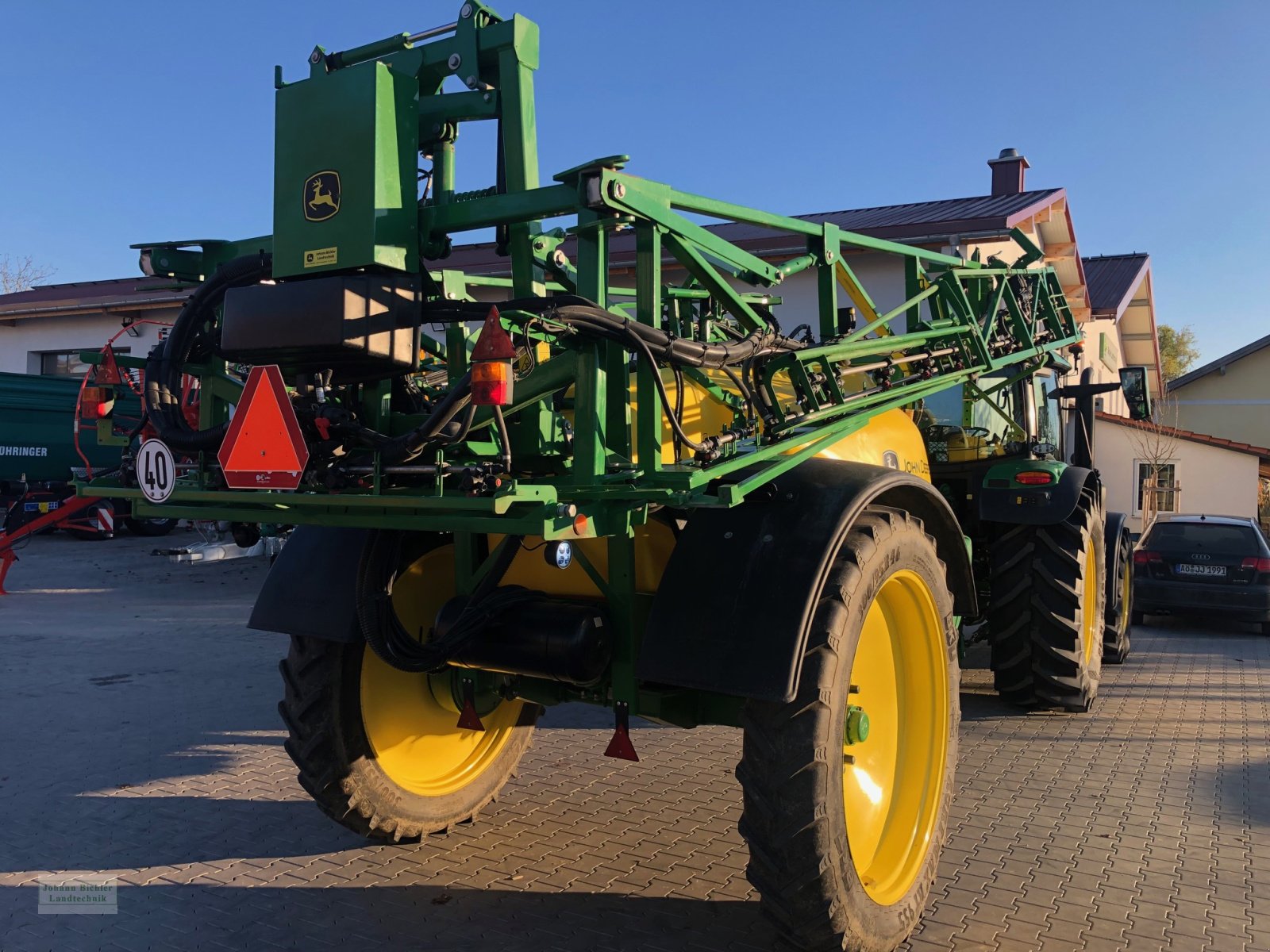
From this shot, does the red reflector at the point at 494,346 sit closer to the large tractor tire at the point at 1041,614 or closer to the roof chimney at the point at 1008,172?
the large tractor tire at the point at 1041,614

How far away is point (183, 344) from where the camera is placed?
343cm

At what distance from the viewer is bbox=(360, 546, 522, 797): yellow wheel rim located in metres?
4.20

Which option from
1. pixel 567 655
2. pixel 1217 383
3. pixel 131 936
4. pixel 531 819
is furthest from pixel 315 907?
pixel 1217 383

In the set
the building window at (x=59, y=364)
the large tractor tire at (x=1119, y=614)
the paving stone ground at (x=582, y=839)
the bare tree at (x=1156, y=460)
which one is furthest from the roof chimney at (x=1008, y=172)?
the building window at (x=59, y=364)

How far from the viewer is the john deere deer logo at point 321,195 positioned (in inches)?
122

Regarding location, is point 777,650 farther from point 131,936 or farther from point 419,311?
point 131,936

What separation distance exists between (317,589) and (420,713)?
0.85 metres

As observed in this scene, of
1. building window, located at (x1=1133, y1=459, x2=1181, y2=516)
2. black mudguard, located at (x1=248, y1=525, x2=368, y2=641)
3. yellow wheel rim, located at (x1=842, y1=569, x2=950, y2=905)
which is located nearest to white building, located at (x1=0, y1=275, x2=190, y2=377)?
black mudguard, located at (x1=248, y1=525, x2=368, y2=641)

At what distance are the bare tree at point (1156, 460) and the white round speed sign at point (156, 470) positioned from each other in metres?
19.1

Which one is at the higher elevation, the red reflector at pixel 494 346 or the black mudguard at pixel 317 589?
the red reflector at pixel 494 346

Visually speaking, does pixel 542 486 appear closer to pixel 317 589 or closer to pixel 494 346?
pixel 494 346

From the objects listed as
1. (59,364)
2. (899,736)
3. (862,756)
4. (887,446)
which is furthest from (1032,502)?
(59,364)

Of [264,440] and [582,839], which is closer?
[264,440]

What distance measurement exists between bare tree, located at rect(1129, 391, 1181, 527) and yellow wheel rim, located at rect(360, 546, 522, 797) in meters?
17.6
